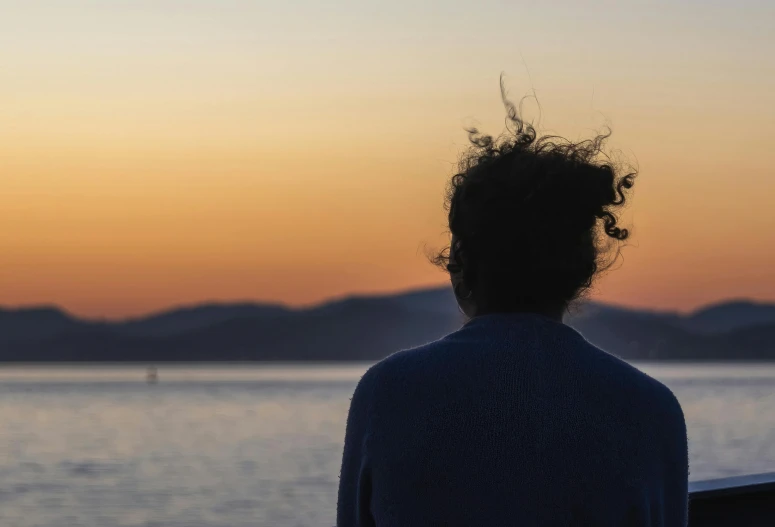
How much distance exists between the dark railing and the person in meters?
1.53

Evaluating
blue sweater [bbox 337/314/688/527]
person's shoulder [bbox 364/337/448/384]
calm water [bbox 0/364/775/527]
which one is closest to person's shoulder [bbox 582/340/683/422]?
blue sweater [bbox 337/314/688/527]

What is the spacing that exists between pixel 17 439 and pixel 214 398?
38538mm

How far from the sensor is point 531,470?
130cm

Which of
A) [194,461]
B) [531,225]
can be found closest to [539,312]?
[531,225]

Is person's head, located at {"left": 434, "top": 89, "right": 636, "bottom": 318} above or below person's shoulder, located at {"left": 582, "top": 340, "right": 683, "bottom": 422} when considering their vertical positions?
above

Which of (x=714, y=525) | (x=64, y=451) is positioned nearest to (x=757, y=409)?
(x=64, y=451)

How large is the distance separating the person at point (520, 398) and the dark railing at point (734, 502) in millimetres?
1526

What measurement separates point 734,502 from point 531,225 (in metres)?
1.85

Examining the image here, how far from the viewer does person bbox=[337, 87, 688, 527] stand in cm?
131

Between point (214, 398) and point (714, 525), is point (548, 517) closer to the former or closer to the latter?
point (714, 525)

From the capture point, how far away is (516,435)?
131 cm

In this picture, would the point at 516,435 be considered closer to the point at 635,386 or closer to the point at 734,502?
the point at 635,386

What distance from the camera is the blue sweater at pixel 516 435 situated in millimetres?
1305

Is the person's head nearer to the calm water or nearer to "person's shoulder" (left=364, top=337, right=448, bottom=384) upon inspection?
"person's shoulder" (left=364, top=337, right=448, bottom=384)
